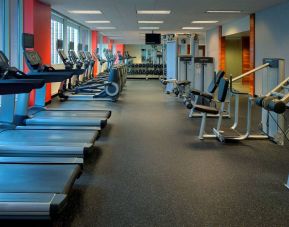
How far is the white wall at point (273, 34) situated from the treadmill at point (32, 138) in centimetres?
584

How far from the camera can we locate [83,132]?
14.6ft

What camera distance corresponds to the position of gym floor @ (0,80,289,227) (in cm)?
253

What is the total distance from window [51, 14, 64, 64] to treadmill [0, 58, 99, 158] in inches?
266

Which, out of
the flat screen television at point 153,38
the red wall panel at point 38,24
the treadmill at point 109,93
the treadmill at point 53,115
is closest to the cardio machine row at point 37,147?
the treadmill at point 53,115

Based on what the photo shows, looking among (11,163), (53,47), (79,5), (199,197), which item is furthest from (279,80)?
(53,47)

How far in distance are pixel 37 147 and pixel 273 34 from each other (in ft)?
24.1

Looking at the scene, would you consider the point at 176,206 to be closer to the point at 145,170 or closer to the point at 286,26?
the point at 145,170

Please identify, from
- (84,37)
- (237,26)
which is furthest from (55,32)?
(237,26)

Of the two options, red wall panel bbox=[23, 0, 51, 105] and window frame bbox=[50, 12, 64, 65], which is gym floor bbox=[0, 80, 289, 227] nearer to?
red wall panel bbox=[23, 0, 51, 105]

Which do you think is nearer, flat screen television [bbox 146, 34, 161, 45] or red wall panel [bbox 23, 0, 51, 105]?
red wall panel [bbox 23, 0, 51, 105]

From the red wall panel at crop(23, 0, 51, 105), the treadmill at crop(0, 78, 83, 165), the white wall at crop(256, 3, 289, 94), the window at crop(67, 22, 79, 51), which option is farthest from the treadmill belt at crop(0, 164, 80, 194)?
the window at crop(67, 22, 79, 51)

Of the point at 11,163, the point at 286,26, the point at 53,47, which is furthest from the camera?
the point at 53,47

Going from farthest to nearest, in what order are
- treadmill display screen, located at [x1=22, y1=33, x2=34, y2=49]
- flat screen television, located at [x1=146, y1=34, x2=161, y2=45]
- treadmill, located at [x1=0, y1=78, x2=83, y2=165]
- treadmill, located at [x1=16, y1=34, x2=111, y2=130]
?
flat screen television, located at [x1=146, y1=34, x2=161, y2=45] → treadmill display screen, located at [x1=22, y1=33, x2=34, y2=49] → treadmill, located at [x1=16, y1=34, x2=111, y2=130] → treadmill, located at [x1=0, y1=78, x2=83, y2=165]

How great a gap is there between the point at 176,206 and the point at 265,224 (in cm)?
65
